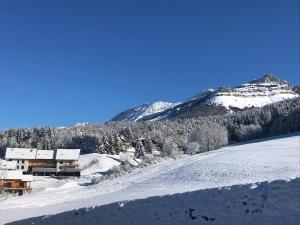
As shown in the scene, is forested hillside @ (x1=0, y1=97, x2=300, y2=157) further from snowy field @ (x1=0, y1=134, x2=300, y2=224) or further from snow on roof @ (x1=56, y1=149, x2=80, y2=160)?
snowy field @ (x1=0, y1=134, x2=300, y2=224)

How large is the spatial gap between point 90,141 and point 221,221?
123 meters

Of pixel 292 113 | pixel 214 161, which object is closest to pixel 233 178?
pixel 214 161

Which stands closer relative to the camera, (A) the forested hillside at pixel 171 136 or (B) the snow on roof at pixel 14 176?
(B) the snow on roof at pixel 14 176

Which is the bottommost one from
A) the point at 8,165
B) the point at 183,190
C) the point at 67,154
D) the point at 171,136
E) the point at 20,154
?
the point at 183,190

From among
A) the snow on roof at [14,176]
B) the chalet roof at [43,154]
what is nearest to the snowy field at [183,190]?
the snow on roof at [14,176]

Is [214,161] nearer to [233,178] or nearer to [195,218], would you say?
[233,178]

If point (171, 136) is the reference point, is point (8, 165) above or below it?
below

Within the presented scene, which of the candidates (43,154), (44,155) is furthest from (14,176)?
(43,154)

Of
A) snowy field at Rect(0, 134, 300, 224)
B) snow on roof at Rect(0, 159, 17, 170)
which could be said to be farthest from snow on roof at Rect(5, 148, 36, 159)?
snowy field at Rect(0, 134, 300, 224)

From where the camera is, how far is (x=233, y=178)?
160ft

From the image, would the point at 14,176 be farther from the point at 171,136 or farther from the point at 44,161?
the point at 171,136

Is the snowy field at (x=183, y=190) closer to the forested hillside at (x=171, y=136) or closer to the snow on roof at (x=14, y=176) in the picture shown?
the snow on roof at (x=14, y=176)

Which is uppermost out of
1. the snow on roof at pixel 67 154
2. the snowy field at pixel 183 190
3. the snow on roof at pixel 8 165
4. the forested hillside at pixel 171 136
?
the forested hillside at pixel 171 136

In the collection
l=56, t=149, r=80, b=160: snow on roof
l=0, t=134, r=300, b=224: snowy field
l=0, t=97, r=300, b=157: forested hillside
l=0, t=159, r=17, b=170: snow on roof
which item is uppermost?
l=0, t=97, r=300, b=157: forested hillside
